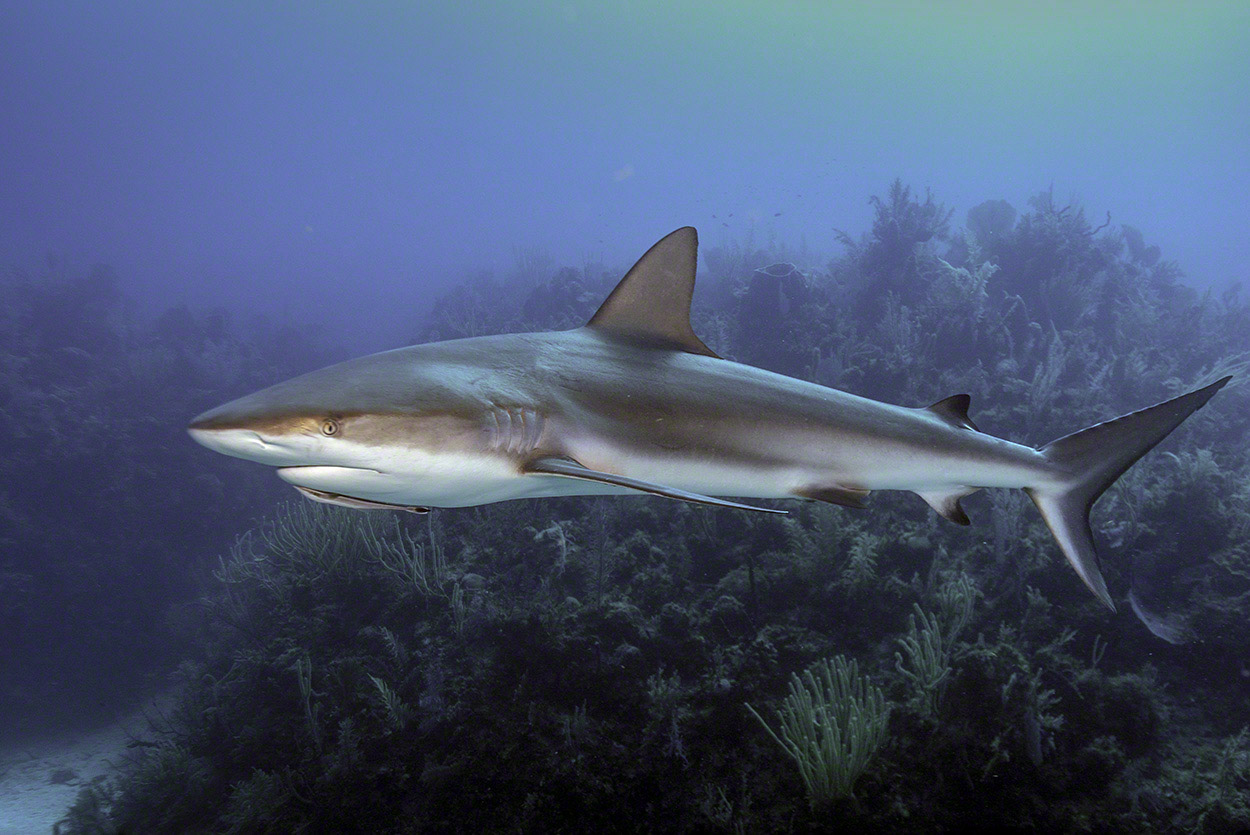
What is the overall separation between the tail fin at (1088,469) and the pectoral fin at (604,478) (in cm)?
222

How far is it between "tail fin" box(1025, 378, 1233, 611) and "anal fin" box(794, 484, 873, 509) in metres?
1.21

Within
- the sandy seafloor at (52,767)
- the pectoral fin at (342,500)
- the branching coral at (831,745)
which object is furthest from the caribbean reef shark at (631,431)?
the sandy seafloor at (52,767)

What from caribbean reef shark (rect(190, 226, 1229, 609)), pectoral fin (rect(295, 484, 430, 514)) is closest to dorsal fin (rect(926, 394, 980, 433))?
caribbean reef shark (rect(190, 226, 1229, 609))

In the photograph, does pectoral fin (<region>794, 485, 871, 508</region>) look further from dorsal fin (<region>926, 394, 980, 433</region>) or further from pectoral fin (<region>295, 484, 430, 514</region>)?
pectoral fin (<region>295, 484, 430, 514</region>)

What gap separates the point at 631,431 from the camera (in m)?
2.32

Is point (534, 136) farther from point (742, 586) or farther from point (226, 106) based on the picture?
point (742, 586)

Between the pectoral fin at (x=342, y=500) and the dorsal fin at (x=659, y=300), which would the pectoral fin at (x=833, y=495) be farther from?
the pectoral fin at (x=342, y=500)

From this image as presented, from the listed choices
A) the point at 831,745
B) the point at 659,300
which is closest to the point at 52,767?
the point at 831,745

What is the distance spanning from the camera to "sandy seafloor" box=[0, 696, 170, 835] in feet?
25.2

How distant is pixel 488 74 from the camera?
417 ft

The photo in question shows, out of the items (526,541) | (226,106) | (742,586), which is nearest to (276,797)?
(526,541)

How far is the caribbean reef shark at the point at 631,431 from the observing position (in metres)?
1.80

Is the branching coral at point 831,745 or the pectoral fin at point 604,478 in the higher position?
the pectoral fin at point 604,478

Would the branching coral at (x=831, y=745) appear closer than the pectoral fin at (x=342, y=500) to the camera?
No
